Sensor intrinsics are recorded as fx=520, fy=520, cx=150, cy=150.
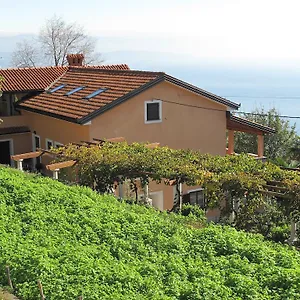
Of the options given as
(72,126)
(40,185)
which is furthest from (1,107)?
(40,185)

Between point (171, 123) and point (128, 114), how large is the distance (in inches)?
81.3

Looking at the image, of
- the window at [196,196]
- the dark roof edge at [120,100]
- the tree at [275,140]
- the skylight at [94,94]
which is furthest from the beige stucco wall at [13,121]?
the tree at [275,140]

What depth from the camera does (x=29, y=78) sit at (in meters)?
25.5

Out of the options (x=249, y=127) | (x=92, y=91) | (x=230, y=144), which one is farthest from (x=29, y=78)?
(x=249, y=127)

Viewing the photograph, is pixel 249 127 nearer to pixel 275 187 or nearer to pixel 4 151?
pixel 4 151

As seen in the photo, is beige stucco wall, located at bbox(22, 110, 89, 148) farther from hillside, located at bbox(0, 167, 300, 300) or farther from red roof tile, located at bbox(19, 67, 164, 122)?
hillside, located at bbox(0, 167, 300, 300)

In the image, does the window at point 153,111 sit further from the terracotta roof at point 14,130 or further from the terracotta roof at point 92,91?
the terracotta roof at point 14,130

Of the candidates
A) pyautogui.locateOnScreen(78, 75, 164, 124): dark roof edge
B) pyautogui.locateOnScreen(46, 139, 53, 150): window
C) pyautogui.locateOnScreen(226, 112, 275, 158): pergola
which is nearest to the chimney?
pyautogui.locateOnScreen(46, 139, 53, 150): window

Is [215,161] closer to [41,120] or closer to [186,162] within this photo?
[186,162]

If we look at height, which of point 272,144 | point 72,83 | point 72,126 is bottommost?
point 272,144

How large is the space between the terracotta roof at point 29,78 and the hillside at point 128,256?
40.9ft

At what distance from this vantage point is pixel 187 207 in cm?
1423

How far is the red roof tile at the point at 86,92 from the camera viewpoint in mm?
20859

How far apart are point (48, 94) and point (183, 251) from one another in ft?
53.5
